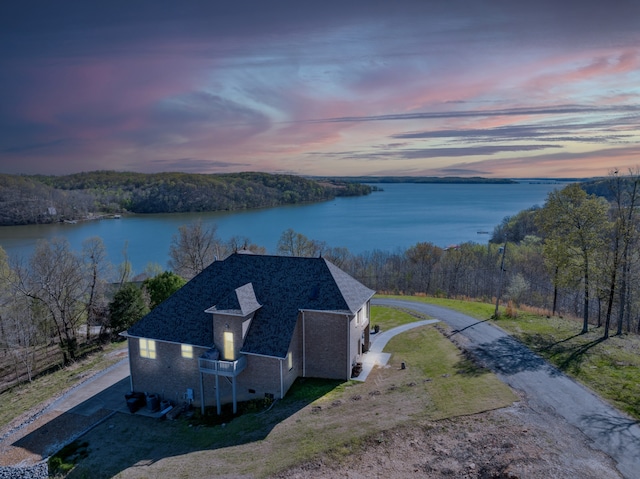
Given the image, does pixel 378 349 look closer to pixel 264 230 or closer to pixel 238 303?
pixel 238 303

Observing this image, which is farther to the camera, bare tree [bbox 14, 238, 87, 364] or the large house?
bare tree [bbox 14, 238, 87, 364]

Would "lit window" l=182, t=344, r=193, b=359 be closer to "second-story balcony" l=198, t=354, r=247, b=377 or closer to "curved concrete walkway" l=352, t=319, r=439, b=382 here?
"second-story balcony" l=198, t=354, r=247, b=377

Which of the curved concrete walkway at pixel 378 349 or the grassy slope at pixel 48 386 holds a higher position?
the curved concrete walkway at pixel 378 349

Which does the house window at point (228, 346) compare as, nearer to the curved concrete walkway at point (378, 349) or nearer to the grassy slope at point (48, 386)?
the curved concrete walkway at point (378, 349)

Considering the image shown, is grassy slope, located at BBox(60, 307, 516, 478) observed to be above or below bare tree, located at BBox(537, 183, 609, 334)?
below

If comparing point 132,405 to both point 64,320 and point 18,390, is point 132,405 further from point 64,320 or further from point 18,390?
point 64,320

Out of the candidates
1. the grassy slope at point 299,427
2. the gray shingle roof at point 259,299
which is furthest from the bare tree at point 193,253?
the grassy slope at point 299,427

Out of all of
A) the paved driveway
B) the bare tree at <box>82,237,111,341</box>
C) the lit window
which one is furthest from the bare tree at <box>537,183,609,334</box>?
the bare tree at <box>82,237,111,341</box>
